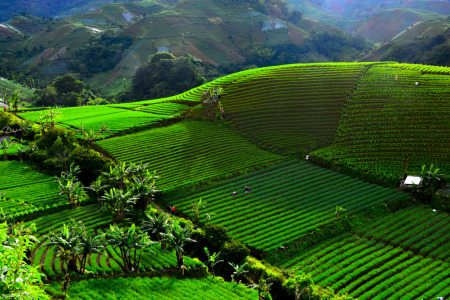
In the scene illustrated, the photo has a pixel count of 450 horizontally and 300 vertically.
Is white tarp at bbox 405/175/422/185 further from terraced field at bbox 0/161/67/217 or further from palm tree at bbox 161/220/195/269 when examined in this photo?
terraced field at bbox 0/161/67/217

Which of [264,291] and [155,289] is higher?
[264,291]

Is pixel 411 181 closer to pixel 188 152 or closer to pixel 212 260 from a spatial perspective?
pixel 212 260

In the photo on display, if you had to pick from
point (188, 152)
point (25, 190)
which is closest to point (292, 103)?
point (188, 152)

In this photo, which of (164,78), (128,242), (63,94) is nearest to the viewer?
(128,242)

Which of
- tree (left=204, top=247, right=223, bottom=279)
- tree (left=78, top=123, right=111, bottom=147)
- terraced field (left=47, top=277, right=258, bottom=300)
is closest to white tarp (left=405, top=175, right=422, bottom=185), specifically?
terraced field (left=47, top=277, right=258, bottom=300)

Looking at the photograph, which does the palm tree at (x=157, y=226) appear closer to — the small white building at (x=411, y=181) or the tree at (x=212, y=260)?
the tree at (x=212, y=260)

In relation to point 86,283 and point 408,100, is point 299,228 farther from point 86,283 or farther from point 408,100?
point 408,100

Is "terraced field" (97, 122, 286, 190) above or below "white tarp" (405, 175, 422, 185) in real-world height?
below
